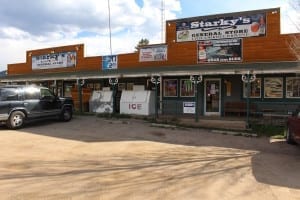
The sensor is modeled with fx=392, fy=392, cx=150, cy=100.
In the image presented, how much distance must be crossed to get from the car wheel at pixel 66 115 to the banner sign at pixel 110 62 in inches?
230

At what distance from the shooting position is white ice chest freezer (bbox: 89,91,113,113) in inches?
879

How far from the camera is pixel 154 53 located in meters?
23.5

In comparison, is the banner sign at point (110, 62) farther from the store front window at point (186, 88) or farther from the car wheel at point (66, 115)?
the car wheel at point (66, 115)

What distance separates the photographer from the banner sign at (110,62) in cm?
2505

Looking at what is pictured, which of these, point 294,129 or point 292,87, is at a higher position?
point 292,87

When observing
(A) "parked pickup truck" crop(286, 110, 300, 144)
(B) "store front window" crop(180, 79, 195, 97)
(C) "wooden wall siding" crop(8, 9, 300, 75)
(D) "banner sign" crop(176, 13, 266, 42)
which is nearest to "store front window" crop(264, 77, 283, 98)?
(C) "wooden wall siding" crop(8, 9, 300, 75)

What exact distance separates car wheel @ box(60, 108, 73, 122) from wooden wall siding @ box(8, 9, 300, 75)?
554 centimetres

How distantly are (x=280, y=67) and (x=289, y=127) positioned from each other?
432cm

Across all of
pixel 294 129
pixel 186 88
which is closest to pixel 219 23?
pixel 186 88

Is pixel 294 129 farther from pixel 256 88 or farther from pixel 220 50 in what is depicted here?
pixel 220 50

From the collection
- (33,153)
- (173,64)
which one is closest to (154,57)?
(173,64)

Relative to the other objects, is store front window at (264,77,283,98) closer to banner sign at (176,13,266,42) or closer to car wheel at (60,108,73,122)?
banner sign at (176,13,266,42)

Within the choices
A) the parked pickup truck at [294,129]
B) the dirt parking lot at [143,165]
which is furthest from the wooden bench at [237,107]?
the parked pickup truck at [294,129]

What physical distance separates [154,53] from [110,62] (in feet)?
11.0
